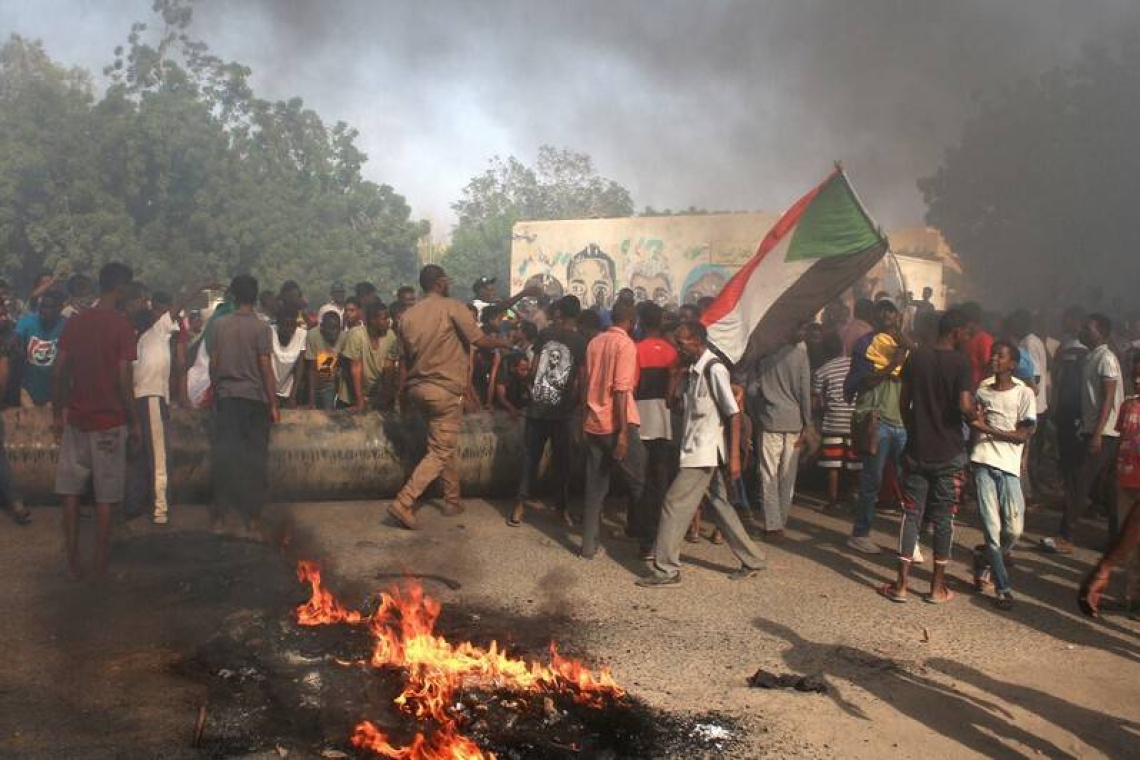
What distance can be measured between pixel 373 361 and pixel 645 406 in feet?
10.2

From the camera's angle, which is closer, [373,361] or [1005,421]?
[1005,421]

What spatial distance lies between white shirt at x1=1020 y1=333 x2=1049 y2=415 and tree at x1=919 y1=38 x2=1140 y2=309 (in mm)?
16779

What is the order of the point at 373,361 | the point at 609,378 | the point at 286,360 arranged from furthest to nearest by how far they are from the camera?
the point at 373,361 → the point at 286,360 → the point at 609,378

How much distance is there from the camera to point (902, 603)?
6145 mm

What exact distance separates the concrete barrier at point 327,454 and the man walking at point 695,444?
99.5 inches

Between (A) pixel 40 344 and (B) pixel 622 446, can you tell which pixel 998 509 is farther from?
(A) pixel 40 344

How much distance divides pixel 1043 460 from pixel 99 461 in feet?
31.5

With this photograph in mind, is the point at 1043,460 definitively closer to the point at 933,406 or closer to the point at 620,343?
the point at 933,406

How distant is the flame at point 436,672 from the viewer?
3885 mm

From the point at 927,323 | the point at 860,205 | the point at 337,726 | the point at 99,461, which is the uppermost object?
the point at 860,205

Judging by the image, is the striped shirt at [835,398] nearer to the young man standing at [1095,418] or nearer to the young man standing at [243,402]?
the young man standing at [1095,418]

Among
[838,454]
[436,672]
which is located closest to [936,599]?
[838,454]

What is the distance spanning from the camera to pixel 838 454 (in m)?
8.57

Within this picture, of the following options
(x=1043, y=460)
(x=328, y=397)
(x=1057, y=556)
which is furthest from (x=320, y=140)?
(x=1057, y=556)
